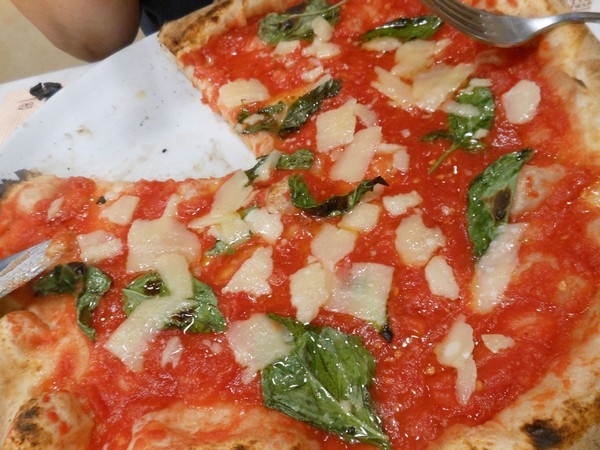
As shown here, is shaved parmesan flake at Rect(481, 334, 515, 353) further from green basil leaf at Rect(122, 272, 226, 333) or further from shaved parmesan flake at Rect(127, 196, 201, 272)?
shaved parmesan flake at Rect(127, 196, 201, 272)

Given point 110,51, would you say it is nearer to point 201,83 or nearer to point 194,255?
point 201,83

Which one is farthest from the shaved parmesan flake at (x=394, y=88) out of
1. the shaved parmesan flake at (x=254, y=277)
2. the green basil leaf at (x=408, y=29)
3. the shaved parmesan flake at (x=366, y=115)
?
the shaved parmesan flake at (x=254, y=277)

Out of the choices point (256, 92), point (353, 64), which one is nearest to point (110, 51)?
point (256, 92)

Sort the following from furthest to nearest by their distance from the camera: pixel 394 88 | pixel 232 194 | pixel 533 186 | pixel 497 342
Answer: pixel 394 88 < pixel 232 194 < pixel 533 186 < pixel 497 342

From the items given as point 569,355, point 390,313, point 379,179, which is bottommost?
point 569,355

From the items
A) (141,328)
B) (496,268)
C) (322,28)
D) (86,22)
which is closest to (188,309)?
(141,328)

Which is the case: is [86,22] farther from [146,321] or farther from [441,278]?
[441,278]

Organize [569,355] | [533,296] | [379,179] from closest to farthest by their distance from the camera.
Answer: [569,355], [533,296], [379,179]
